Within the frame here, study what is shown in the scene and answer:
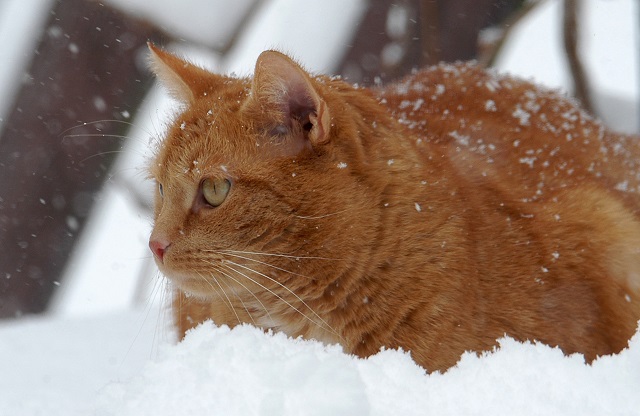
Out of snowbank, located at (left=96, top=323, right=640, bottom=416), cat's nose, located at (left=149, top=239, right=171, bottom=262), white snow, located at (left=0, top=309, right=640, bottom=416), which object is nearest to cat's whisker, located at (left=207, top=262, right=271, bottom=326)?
cat's nose, located at (left=149, top=239, right=171, bottom=262)

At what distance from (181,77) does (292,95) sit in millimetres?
490

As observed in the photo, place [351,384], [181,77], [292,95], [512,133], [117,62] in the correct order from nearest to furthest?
[351,384] < [292,95] < [181,77] < [512,133] < [117,62]

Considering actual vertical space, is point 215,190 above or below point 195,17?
above

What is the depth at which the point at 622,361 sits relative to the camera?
1738mm

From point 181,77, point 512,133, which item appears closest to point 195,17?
point 181,77

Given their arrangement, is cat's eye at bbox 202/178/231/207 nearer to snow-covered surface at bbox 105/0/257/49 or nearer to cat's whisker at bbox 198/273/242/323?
cat's whisker at bbox 198/273/242/323

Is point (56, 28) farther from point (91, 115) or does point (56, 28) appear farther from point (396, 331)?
point (396, 331)

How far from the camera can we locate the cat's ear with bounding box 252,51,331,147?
6.97 feet

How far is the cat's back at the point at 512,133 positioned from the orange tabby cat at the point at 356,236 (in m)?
0.14

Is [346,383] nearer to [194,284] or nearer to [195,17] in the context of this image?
[194,284]

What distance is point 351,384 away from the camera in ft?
5.33

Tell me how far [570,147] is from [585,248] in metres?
0.61

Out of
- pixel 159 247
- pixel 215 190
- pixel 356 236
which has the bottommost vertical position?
pixel 159 247

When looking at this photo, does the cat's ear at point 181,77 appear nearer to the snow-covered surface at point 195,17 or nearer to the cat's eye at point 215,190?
the cat's eye at point 215,190
